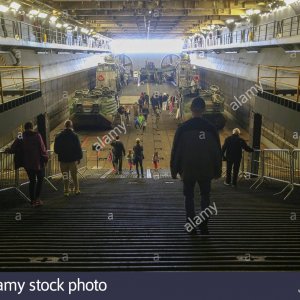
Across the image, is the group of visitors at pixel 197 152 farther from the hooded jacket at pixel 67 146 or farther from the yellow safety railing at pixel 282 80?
the yellow safety railing at pixel 282 80

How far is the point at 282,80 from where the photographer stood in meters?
18.6

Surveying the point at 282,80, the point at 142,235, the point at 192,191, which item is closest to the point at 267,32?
the point at 282,80

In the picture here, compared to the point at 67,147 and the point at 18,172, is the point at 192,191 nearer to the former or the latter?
the point at 67,147

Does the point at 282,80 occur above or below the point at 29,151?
below

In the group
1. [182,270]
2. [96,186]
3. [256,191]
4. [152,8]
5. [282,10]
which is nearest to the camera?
[182,270]

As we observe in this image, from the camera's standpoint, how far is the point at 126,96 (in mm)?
38312

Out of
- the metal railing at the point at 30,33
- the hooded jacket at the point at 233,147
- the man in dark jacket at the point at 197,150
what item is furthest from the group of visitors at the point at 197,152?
the metal railing at the point at 30,33

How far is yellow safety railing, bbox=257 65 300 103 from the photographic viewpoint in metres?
10.3

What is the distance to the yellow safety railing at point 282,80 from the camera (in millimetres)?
10314

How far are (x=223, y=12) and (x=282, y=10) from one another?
13.3ft

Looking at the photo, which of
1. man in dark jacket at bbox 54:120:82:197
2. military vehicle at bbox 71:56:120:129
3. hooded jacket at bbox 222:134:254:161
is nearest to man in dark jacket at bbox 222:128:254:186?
hooded jacket at bbox 222:134:254:161

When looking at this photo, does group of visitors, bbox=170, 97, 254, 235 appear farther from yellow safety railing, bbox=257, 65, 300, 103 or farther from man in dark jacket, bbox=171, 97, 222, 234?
yellow safety railing, bbox=257, 65, 300, 103
